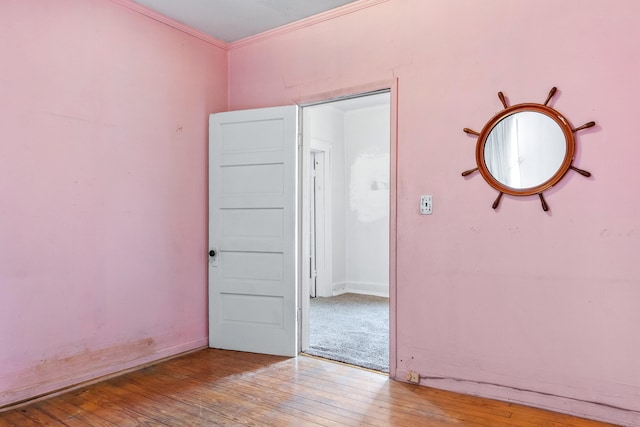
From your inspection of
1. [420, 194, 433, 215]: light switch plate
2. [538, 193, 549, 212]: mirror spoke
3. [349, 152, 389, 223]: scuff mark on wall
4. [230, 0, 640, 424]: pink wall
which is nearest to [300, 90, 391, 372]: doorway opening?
[349, 152, 389, 223]: scuff mark on wall

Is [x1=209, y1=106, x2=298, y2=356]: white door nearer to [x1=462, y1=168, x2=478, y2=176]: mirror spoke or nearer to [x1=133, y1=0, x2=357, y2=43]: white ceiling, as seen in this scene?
[x1=133, y1=0, x2=357, y2=43]: white ceiling

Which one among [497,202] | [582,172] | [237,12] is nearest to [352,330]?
[497,202]

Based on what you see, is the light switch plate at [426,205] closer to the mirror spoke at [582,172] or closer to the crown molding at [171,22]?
the mirror spoke at [582,172]

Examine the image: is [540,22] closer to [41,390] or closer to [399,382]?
[399,382]

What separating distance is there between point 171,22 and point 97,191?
1480 mm

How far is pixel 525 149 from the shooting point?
2604 mm

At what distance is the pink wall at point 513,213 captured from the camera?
235 centimetres

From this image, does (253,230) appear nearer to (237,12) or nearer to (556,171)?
(237,12)

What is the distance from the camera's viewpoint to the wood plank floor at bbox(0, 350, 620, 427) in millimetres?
2375

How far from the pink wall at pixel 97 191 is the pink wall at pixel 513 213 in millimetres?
1444

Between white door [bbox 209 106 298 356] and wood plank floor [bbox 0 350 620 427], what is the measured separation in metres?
0.42

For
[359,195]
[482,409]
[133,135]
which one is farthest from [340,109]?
[482,409]

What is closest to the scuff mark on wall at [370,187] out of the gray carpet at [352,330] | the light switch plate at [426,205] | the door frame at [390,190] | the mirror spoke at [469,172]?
the gray carpet at [352,330]

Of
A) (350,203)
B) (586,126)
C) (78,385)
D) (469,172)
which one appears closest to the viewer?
(586,126)
